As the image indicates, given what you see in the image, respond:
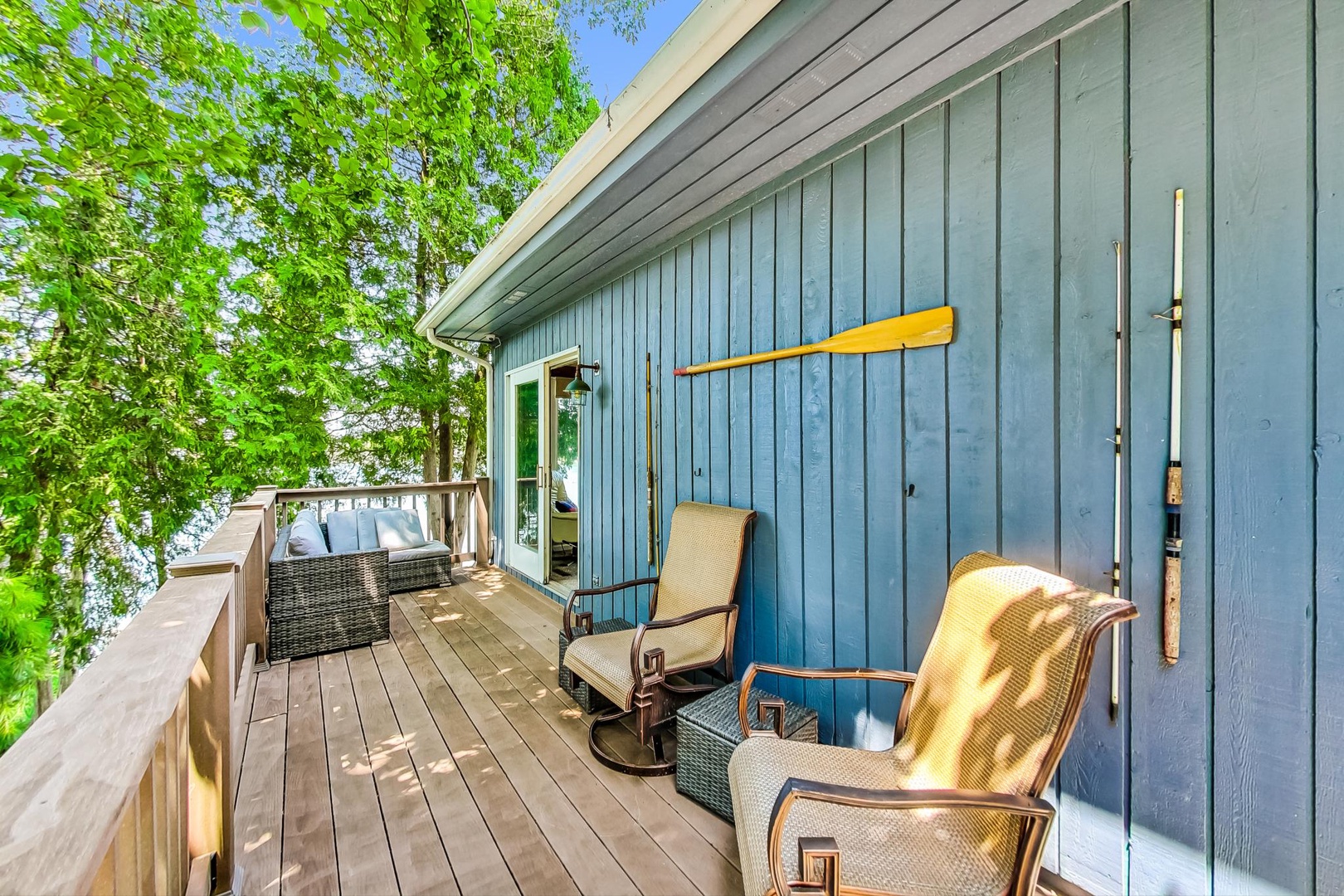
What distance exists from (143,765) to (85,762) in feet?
0.22

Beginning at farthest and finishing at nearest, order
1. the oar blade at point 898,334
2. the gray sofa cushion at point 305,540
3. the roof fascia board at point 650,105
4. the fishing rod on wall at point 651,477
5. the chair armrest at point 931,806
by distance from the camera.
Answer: the gray sofa cushion at point 305,540, the fishing rod on wall at point 651,477, the oar blade at point 898,334, the roof fascia board at point 650,105, the chair armrest at point 931,806

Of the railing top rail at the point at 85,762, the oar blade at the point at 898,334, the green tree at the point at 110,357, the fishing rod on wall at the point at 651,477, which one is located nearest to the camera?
the railing top rail at the point at 85,762

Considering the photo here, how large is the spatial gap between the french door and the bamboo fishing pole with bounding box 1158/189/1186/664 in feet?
14.0

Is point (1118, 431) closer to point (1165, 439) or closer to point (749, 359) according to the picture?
point (1165, 439)

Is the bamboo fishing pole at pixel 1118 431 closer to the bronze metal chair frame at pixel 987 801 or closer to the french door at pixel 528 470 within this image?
the bronze metal chair frame at pixel 987 801

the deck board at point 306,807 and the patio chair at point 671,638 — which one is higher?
the patio chair at point 671,638

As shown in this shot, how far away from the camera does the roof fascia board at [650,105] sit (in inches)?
60.6

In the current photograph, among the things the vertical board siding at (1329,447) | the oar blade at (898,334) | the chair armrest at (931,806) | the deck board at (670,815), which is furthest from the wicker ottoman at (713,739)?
the oar blade at (898,334)

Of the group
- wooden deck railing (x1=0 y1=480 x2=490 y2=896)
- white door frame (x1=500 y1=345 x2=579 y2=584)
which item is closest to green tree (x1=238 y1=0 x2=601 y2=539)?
Answer: white door frame (x1=500 y1=345 x2=579 y2=584)

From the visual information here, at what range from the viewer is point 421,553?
5086 millimetres

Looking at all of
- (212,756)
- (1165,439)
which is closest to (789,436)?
(1165,439)

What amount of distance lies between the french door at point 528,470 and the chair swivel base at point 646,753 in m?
2.54

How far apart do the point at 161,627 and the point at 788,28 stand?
7.35ft

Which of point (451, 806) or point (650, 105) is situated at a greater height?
point (650, 105)
